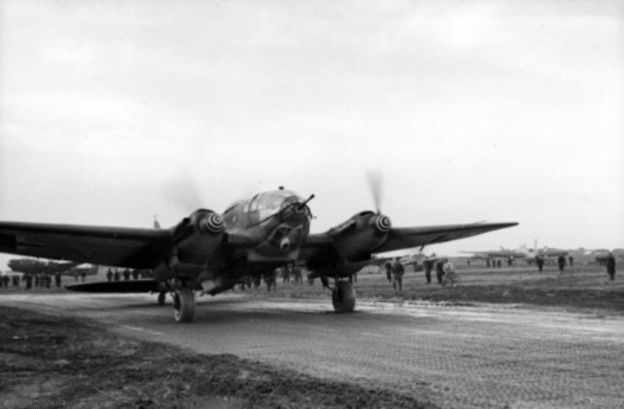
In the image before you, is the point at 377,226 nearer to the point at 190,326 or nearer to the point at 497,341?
the point at 190,326

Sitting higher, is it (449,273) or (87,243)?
(87,243)

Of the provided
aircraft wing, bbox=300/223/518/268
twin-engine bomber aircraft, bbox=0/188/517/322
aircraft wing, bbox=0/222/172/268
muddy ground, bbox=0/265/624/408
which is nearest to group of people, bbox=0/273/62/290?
aircraft wing, bbox=0/222/172/268

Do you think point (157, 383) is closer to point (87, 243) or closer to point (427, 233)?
point (87, 243)

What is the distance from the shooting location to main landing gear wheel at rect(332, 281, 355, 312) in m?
19.9

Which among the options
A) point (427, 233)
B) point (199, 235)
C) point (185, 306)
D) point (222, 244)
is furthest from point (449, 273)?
point (199, 235)

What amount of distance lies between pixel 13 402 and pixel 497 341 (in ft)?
26.4

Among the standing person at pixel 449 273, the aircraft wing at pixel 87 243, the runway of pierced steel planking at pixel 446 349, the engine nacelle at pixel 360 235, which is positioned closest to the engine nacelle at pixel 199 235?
the aircraft wing at pixel 87 243

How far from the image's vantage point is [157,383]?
758 centimetres

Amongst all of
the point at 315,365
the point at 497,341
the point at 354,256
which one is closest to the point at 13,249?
the point at 354,256

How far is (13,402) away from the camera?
264 inches

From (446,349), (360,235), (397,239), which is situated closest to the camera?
(446,349)

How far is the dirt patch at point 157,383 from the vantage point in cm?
651

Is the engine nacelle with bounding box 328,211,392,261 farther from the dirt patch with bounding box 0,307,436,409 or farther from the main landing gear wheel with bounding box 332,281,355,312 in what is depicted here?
the dirt patch with bounding box 0,307,436,409

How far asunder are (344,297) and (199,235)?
596cm
